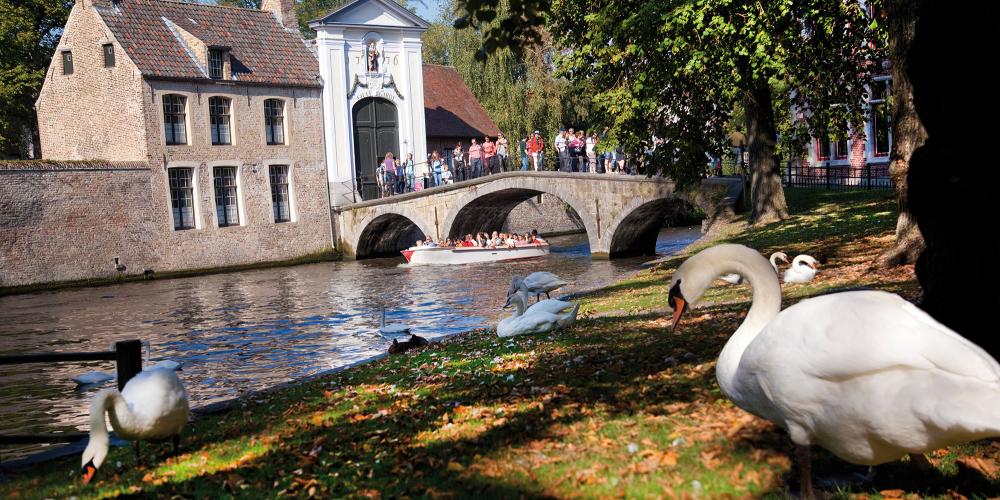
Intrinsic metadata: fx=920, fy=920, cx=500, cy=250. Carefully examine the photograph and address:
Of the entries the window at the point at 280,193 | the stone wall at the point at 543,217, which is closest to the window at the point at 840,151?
the stone wall at the point at 543,217

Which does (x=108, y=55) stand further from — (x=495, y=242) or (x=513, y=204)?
(x=513, y=204)

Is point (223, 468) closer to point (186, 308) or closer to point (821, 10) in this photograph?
point (821, 10)

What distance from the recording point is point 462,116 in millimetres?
50094

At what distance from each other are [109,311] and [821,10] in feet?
65.9

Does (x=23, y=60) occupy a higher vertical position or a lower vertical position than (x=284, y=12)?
lower

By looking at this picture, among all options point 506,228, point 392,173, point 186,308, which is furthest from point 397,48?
point 186,308

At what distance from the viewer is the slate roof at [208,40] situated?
36.4m

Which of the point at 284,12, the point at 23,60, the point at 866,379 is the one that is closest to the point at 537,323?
the point at 866,379

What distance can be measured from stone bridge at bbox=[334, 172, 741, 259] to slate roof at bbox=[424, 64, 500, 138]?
6.50 m

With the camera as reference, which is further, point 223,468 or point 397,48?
point 397,48

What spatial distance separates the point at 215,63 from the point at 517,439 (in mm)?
35654

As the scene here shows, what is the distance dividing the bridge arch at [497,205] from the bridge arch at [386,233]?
1.45 m

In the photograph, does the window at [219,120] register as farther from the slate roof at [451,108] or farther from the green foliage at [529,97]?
the slate roof at [451,108]

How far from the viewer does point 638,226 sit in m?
33.5
